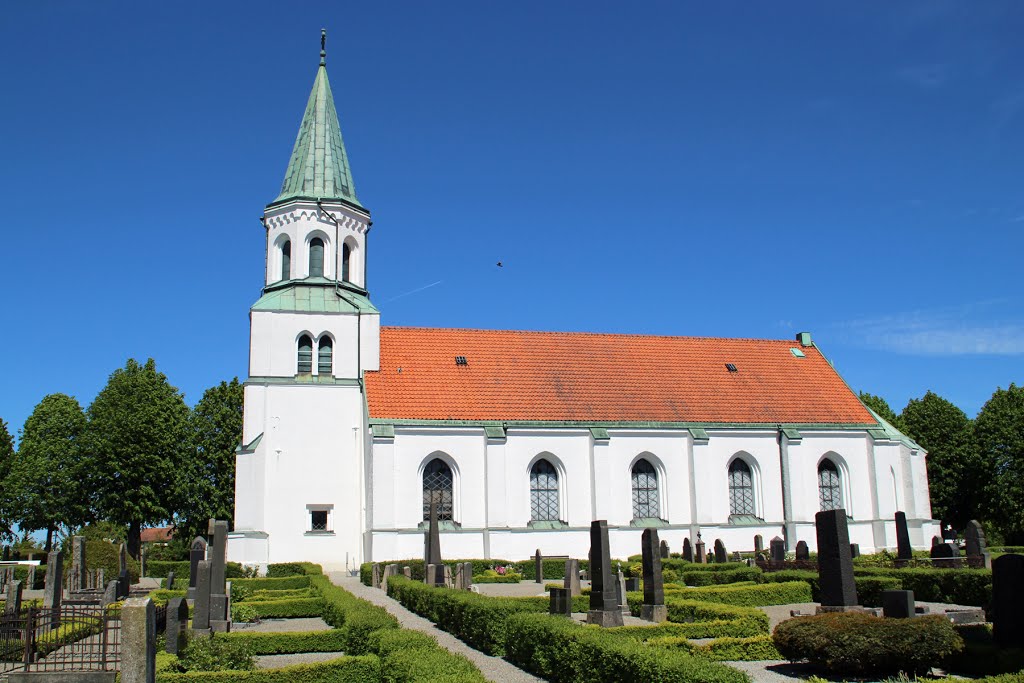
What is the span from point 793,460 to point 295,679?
27.9 meters

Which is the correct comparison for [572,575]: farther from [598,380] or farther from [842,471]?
[842,471]

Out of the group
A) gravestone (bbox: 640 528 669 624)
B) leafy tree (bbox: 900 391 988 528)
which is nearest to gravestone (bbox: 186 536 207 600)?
gravestone (bbox: 640 528 669 624)

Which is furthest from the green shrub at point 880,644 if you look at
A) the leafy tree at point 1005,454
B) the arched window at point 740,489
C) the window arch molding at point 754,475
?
the leafy tree at point 1005,454

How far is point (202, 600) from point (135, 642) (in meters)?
8.75

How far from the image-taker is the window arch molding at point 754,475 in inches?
1412

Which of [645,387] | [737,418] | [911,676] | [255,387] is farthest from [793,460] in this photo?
[911,676]

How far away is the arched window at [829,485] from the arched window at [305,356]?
21649mm

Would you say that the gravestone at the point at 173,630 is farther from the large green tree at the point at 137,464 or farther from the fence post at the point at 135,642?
the large green tree at the point at 137,464

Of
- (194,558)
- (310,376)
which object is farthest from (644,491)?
(194,558)

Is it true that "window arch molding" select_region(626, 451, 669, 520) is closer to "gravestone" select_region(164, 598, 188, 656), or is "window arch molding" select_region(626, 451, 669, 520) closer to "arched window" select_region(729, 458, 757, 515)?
"arched window" select_region(729, 458, 757, 515)

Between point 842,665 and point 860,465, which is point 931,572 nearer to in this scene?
point 842,665

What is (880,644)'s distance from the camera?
1166cm

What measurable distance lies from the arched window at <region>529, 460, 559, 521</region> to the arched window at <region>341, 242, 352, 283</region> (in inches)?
426

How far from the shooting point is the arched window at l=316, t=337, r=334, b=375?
112 feet
